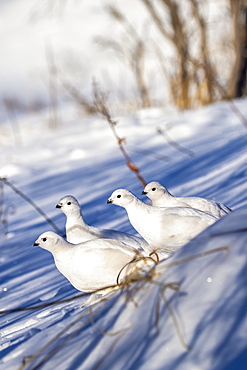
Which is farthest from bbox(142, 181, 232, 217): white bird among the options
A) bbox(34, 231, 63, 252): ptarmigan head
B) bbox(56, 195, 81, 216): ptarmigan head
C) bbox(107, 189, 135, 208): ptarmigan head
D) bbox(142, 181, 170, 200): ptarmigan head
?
bbox(34, 231, 63, 252): ptarmigan head

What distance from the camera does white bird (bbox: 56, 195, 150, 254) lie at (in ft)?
8.55

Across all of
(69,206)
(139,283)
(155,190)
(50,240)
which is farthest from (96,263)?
(69,206)

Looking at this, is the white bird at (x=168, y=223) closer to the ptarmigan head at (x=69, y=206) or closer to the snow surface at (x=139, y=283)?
the snow surface at (x=139, y=283)

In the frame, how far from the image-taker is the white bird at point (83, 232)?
2.61 m

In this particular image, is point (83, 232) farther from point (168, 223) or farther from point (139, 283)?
point (139, 283)

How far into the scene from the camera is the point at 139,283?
186 cm

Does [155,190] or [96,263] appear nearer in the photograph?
[96,263]

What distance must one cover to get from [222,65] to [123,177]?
5.75 metres

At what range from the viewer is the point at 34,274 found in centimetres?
323

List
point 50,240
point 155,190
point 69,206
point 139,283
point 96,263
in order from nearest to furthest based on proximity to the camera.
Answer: point 139,283, point 96,263, point 50,240, point 155,190, point 69,206

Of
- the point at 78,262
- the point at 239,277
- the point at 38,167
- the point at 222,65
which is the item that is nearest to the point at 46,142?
the point at 38,167

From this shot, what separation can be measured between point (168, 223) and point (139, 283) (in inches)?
21.3

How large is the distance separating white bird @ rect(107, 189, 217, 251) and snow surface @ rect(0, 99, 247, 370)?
387 millimetres

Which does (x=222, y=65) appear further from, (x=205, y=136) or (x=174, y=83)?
(x=205, y=136)
